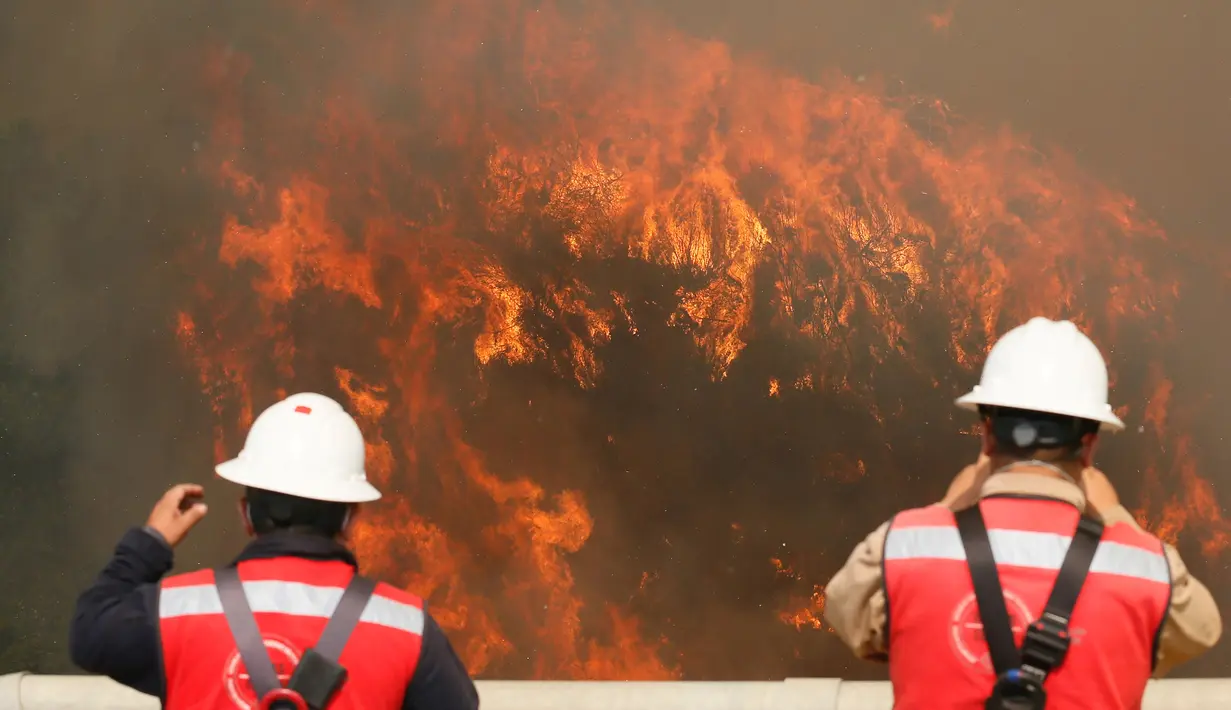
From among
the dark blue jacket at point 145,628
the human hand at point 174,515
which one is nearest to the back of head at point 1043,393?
the dark blue jacket at point 145,628

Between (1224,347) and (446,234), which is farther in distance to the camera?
(446,234)

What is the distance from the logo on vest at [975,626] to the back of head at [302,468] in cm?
139

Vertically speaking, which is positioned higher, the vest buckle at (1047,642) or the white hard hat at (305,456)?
the white hard hat at (305,456)

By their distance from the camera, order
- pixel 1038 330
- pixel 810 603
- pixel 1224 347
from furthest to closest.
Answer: pixel 810 603 < pixel 1224 347 < pixel 1038 330

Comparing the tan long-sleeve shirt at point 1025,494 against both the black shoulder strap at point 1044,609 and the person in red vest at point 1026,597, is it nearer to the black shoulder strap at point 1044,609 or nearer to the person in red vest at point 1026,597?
the person in red vest at point 1026,597

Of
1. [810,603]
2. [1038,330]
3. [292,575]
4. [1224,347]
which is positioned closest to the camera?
[292,575]

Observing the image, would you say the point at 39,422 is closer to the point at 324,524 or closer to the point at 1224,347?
the point at 324,524

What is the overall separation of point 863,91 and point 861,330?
179 centimetres

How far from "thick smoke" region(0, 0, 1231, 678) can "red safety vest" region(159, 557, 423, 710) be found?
5953mm

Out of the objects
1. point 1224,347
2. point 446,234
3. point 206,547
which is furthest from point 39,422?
point 1224,347

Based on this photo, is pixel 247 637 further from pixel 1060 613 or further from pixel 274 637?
pixel 1060 613

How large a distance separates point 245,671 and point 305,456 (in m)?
0.59

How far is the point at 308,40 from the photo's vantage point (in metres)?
8.59

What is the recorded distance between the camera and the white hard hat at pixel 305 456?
2635mm
